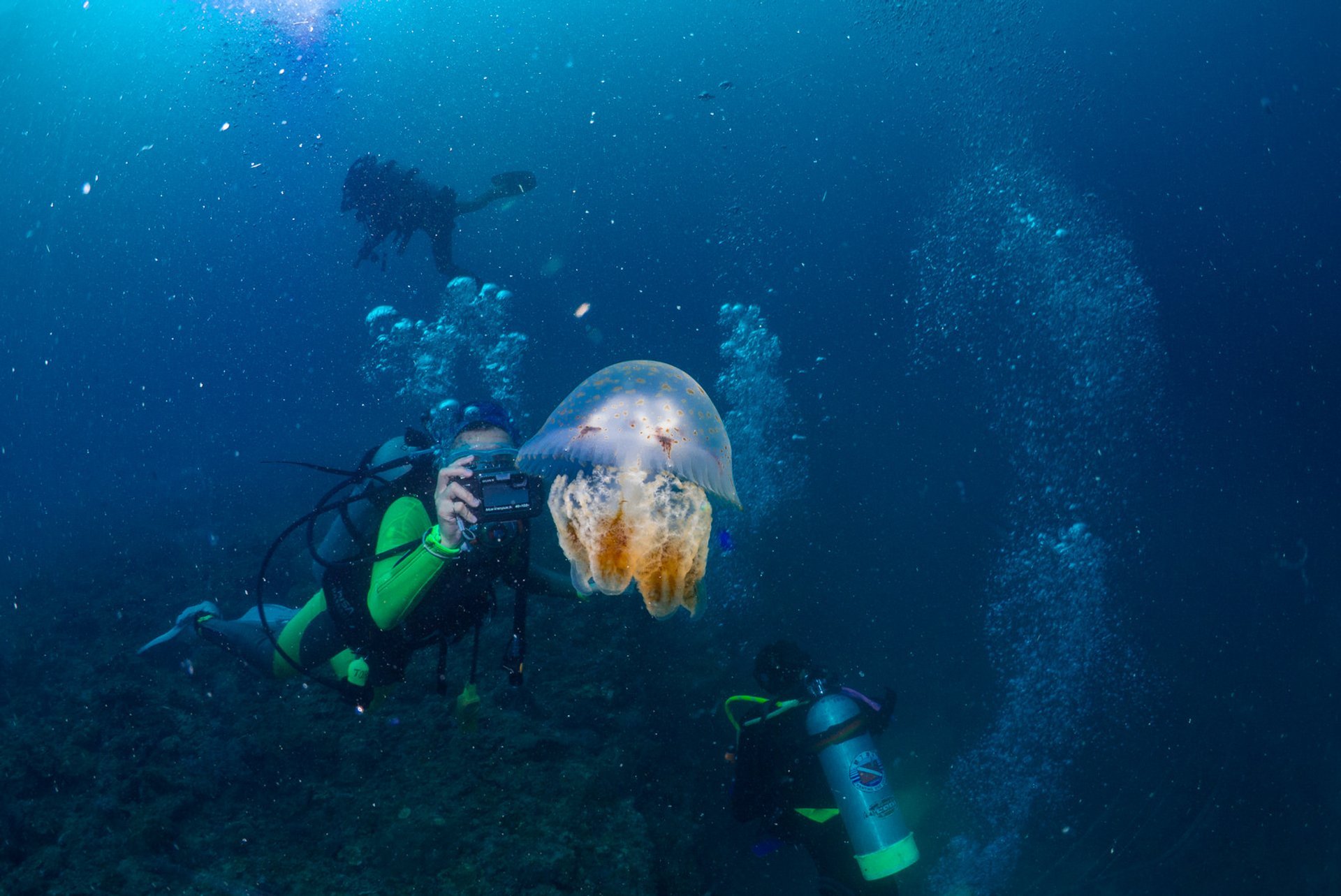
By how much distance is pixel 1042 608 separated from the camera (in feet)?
65.5

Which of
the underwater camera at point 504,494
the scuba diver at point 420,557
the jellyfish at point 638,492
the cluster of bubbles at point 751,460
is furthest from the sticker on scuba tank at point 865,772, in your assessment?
the cluster of bubbles at point 751,460

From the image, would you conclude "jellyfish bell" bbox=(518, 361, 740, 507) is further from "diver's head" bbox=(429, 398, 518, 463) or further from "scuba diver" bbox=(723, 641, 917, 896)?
"scuba diver" bbox=(723, 641, 917, 896)

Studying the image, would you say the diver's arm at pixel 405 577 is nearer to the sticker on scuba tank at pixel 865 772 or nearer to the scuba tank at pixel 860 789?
the scuba tank at pixel 860 789

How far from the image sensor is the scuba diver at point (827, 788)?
4.34 m

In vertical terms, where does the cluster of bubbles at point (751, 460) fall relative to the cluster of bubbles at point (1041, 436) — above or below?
above

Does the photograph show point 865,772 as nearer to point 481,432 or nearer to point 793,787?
point 793,787

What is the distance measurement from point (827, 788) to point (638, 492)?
302 centimetres

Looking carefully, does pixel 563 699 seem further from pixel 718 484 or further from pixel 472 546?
pixel 718 484

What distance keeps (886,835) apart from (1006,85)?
61276 mm

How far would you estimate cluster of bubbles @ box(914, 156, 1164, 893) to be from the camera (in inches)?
455

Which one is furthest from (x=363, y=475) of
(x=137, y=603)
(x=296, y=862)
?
(x=137, y=603)

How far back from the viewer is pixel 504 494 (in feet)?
8.86

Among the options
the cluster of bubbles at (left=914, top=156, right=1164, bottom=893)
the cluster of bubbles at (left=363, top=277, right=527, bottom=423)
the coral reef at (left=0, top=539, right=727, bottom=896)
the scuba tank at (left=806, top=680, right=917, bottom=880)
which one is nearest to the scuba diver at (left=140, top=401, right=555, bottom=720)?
the coral reef at (left=0, top=539, right=727, bottom=896)

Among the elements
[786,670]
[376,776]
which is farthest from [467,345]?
[786,670]
